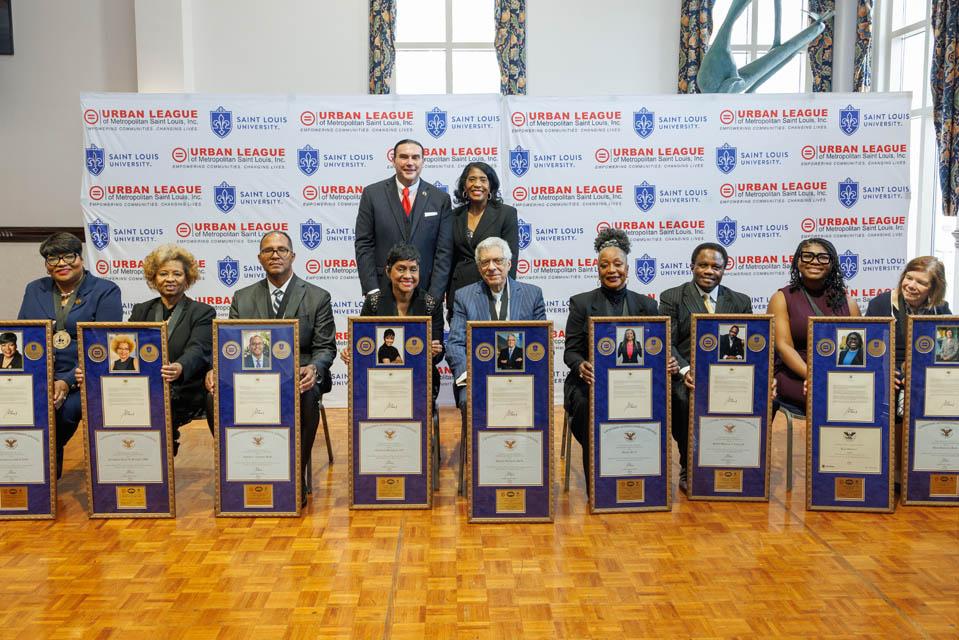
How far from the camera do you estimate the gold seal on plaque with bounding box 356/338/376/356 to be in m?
3.53

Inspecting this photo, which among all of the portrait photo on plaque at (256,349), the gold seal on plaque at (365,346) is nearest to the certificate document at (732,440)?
the gold seal on plaque at (365,346)

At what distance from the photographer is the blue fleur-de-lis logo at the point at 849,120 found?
6066mm

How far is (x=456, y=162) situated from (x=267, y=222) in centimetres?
144

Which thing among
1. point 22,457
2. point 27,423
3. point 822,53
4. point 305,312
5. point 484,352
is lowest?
point 22,457

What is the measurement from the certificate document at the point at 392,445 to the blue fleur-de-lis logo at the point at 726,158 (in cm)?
360

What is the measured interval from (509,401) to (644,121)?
→ 10.9 ft

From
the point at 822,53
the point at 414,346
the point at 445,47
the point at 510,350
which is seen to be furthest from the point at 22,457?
the point at 822,53

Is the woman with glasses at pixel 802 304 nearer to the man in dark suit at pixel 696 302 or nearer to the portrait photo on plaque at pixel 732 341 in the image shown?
the man in dark suit at pixel 696 302

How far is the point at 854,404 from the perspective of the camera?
11.7ft

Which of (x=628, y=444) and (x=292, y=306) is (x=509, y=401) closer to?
(x=628, y=444)

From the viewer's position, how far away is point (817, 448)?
11.8ft

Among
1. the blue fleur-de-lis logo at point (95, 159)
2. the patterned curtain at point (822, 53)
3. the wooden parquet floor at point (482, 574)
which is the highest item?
the patterned curtain at point (822, 53)

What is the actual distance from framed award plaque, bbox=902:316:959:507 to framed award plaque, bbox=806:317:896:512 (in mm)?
155

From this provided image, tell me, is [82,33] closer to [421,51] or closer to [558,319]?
[421,51]
